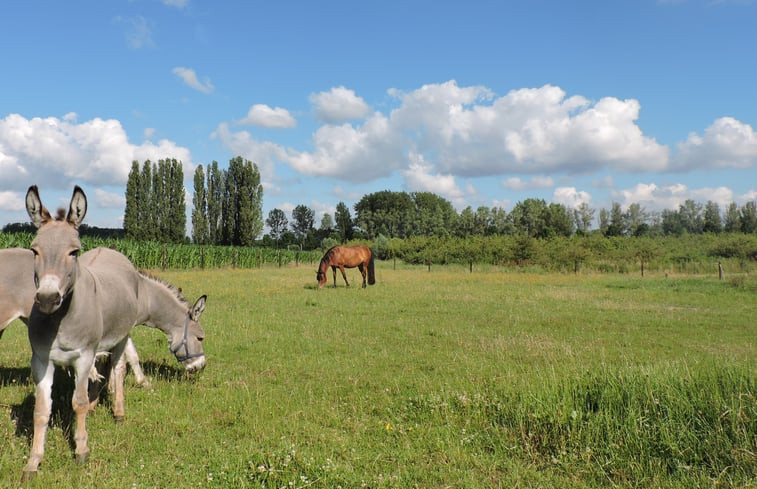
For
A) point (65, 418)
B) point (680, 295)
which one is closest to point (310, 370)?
point (65, 418)

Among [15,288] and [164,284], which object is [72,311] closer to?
[15,288]

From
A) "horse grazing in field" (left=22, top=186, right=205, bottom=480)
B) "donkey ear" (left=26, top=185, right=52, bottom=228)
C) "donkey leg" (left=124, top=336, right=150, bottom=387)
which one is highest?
"donkey ear" (left=26, top=185, right=52, bottom=228)

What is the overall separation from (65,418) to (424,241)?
57.6 meters

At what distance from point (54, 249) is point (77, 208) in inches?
17.1

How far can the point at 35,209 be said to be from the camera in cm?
372

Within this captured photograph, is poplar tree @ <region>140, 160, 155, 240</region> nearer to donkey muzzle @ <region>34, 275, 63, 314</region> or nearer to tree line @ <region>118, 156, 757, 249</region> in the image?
tree line @ <region>118, 156, 757, 249</region>

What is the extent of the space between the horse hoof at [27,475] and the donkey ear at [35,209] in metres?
2.18

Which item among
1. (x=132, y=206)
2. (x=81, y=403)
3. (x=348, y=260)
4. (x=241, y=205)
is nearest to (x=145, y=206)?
(x=132, y=206)

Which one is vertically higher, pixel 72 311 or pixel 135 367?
pixel 72 311

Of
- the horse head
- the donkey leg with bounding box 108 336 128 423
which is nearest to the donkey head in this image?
the donkey leg with bounding box 108 336 128 423

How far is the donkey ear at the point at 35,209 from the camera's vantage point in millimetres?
3687

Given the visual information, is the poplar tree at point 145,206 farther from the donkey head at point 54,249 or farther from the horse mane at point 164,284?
the donkey head at point 54,249

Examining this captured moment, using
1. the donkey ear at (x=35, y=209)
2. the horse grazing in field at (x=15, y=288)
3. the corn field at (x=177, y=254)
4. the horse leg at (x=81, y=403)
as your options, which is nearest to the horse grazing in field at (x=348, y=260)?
the corn field at (x=177, y=254)

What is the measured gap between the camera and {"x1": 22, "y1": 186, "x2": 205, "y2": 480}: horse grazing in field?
3.58m
